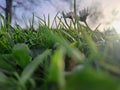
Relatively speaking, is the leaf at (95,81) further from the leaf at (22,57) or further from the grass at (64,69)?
the leaf at (22,57)

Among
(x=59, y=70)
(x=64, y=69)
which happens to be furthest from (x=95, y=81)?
(x=64, y=69)

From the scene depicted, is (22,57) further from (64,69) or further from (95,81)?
(95,81)

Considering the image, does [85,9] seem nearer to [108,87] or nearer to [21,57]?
[21,57]

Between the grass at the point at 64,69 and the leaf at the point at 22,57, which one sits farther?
the leaf at the point at 22,57

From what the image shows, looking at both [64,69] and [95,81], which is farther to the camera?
[64,69]

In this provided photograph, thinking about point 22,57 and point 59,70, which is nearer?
point 59,70

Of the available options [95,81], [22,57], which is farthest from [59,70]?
[22,57]

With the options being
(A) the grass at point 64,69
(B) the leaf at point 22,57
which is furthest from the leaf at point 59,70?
(B) the leaf at point 22,57

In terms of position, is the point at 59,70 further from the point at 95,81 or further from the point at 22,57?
the point at 22,57

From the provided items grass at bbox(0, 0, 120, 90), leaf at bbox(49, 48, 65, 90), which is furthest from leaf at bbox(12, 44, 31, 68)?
leaf at bbox(49, 48, 65, 90)

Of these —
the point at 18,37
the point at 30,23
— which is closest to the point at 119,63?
the point at 18,37

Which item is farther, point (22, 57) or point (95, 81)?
point (22, 57)
